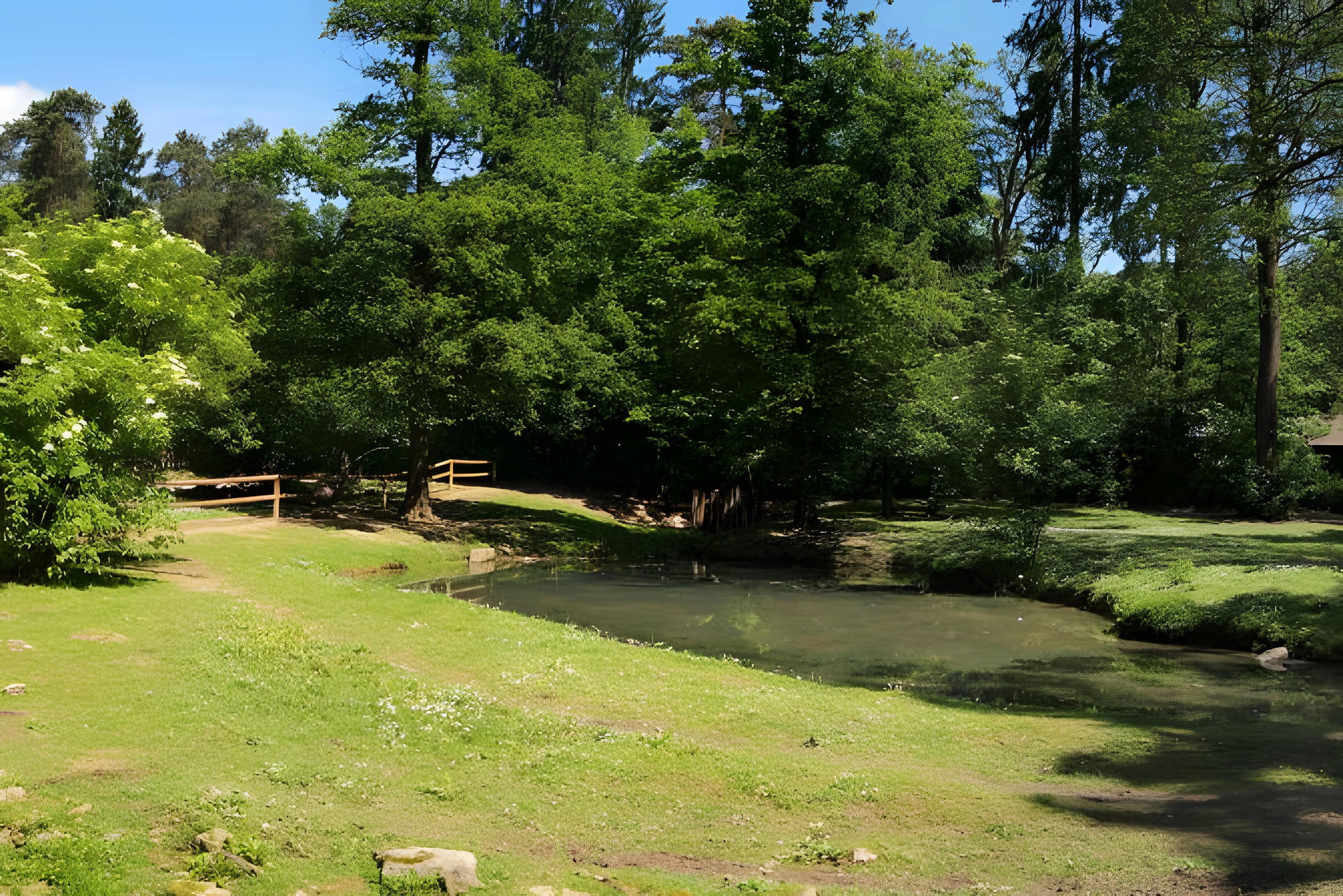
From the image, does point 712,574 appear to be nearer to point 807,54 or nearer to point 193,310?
point 193,310

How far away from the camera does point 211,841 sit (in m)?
7.07

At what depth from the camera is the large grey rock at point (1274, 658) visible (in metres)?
16.2

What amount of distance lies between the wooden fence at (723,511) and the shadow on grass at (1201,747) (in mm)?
20872

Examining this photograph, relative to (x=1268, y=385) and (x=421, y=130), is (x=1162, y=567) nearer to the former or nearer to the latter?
(x=1268, y=385)

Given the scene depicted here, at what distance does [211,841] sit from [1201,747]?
399 inches

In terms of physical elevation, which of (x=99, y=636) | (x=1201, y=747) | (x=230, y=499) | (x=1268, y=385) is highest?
(x=1268, y=385)

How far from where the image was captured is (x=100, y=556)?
57.4 ft

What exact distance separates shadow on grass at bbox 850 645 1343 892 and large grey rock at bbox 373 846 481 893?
514cm

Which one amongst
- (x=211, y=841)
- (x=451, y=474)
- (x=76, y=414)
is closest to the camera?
(x=211, y=841)

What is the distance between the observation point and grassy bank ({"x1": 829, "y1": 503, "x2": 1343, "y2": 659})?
17891mm

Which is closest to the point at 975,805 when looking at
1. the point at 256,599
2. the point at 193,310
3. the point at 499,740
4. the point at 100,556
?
the point at 499,740

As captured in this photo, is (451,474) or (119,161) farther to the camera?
(119,161)

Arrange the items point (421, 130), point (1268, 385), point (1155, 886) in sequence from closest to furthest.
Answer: point (1155, 886), point (421, 130), point (1268, 385)

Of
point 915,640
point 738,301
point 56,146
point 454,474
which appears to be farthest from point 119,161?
point 915,640
